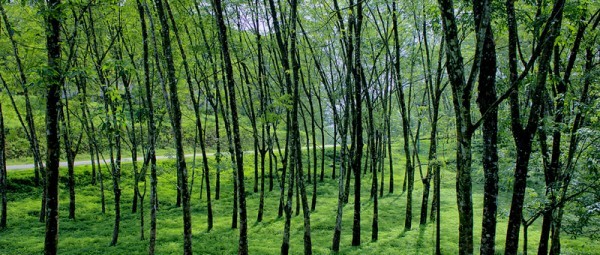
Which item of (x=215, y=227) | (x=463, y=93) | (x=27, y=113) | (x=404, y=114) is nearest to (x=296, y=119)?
(x=463, y=93)

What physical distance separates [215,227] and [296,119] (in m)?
10.3

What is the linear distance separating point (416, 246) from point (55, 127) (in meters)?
14.4

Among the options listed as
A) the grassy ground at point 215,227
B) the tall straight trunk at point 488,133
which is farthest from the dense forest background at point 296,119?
the grassy ground at point 215,227

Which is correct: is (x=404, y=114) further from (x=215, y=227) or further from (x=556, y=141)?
(x=215, y=227)

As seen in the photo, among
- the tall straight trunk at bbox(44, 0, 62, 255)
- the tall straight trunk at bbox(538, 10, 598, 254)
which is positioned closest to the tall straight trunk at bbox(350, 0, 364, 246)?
the tall straight trunk at bbox(538, 10, 598, 254)

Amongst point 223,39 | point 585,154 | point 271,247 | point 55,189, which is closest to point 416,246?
point 271,247

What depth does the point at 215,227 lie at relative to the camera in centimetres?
1833

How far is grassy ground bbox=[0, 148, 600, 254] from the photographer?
1472 cm

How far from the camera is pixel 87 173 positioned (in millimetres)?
26406

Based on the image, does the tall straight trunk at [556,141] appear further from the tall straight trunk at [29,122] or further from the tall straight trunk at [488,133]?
the tall straight trunk at [29,122]

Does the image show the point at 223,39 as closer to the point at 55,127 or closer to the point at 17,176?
the point at 55,127

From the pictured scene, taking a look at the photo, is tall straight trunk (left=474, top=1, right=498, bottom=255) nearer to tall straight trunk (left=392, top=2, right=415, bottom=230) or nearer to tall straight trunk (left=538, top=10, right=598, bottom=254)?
tall straight trunk (left=538, top=10, right=598, bottom=254)

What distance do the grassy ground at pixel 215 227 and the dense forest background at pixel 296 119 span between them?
0.14 m

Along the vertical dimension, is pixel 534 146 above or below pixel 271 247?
above
